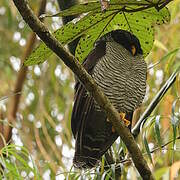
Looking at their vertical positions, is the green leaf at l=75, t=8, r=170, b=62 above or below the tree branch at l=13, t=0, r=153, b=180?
above

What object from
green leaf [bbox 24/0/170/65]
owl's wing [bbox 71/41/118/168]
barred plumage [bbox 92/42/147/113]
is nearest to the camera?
green leaf [bbox 24/0/170/65]

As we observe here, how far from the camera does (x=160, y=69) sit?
2703 mm

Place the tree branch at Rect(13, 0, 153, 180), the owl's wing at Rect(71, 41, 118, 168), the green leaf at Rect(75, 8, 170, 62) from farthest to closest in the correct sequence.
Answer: the owl's wing at Rect(71, 41, 118, 168)
the green leaf at Rect(75, 8, 170, 62)
the tree branch at Rect(13, 0, 153, 180)

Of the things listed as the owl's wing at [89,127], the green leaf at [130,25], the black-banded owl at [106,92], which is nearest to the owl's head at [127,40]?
the black-banded owl at [106,92]

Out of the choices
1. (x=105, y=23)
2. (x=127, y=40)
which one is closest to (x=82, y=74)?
(x=105, y=23)

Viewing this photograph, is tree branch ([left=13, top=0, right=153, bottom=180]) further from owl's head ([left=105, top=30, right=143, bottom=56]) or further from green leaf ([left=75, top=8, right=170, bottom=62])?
owl's head ([left=105, top=30, right=143, bottom=56])

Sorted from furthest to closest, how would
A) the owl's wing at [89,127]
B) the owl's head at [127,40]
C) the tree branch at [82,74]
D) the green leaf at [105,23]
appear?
the owl's head at [127,40], the owl's wing at [89,127], the green leaf at [105,23], the tree branch at [82,74]

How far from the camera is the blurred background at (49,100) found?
2.12 metres

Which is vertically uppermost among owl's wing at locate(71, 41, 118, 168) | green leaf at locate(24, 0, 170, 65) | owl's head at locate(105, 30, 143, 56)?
owl's head at locate(105, 30, 143, 56)

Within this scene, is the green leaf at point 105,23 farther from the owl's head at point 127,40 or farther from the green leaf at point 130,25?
the owl's head at point 127,40

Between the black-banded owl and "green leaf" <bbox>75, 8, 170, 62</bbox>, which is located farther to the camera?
the black-banded owl

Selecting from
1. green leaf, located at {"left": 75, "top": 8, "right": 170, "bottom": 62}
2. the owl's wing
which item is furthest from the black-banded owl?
green leaf, located at {"left": 75, "top": 8, "right": 170, "bottom": 62}

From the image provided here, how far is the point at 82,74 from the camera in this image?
1.26 meters

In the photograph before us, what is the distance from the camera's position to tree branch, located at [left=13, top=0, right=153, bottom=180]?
111 cm
